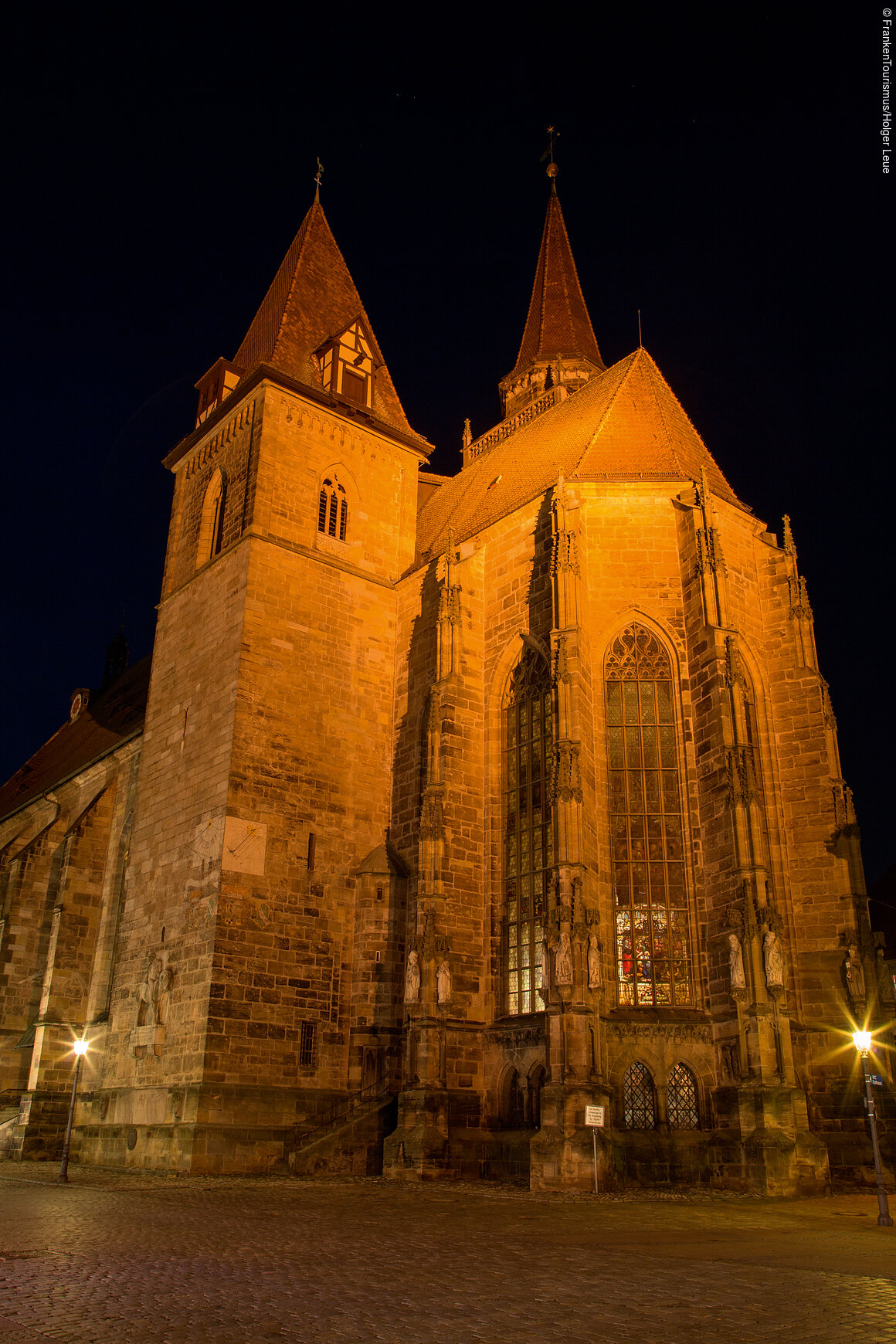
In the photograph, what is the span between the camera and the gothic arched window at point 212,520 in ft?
87.6

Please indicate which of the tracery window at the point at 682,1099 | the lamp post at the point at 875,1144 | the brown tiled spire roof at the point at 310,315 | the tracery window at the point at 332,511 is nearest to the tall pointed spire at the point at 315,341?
the brown tiled spire roof at the point at 310,315


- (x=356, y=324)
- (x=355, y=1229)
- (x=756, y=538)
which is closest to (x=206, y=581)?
(x=356, y=324)

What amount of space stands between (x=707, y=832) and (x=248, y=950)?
353 inches

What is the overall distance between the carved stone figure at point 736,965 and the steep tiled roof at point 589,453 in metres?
9.31

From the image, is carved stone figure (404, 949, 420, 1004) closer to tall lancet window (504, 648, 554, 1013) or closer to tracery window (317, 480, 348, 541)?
tall lancet window (504, 648, 554, 1013)

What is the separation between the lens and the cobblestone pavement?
241 inches

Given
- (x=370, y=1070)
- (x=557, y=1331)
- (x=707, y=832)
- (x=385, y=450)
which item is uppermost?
(x=385, y=450)

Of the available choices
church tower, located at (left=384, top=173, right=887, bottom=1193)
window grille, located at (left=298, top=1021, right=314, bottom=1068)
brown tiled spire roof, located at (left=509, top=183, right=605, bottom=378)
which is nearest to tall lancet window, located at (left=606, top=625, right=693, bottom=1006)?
church tower, located at (left=384, top=173, right=887, bottom=1193)

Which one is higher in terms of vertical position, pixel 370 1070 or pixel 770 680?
pixel 770 680

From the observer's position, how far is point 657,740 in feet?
66.3

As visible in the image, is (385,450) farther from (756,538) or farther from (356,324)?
(756,538)

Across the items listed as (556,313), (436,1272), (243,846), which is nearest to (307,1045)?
(243,846)

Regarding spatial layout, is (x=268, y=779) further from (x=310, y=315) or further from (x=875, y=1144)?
(x=310, y=315)

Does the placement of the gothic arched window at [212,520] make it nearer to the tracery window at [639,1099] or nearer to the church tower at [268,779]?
the church tower at [268,779]
